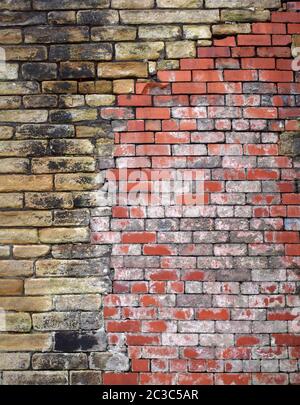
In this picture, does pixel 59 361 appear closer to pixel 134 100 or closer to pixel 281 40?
pixel 134 100

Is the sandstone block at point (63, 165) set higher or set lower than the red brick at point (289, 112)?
lower

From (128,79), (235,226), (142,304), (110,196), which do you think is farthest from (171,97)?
(142,304)

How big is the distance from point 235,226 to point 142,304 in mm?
681

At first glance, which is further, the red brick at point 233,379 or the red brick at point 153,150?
the red brick at point 153,150

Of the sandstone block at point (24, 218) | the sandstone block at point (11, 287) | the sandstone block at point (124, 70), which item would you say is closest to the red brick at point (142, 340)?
the sandstone block at point (11, 287)

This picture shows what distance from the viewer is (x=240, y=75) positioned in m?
2.52

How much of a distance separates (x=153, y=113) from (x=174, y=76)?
25cm

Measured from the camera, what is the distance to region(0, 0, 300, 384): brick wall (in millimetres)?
2393

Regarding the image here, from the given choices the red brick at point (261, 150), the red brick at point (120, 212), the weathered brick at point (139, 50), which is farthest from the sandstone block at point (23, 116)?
the red brick at point (261, 150)

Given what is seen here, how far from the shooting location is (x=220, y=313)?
2406 mm

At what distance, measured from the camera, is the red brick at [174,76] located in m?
2.52

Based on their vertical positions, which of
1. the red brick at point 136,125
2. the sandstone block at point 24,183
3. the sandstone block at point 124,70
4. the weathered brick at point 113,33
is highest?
the weathered brick at point 113,33

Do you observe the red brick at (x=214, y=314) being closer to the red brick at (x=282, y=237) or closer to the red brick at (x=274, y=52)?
the red brick at (x=282, y=237)
